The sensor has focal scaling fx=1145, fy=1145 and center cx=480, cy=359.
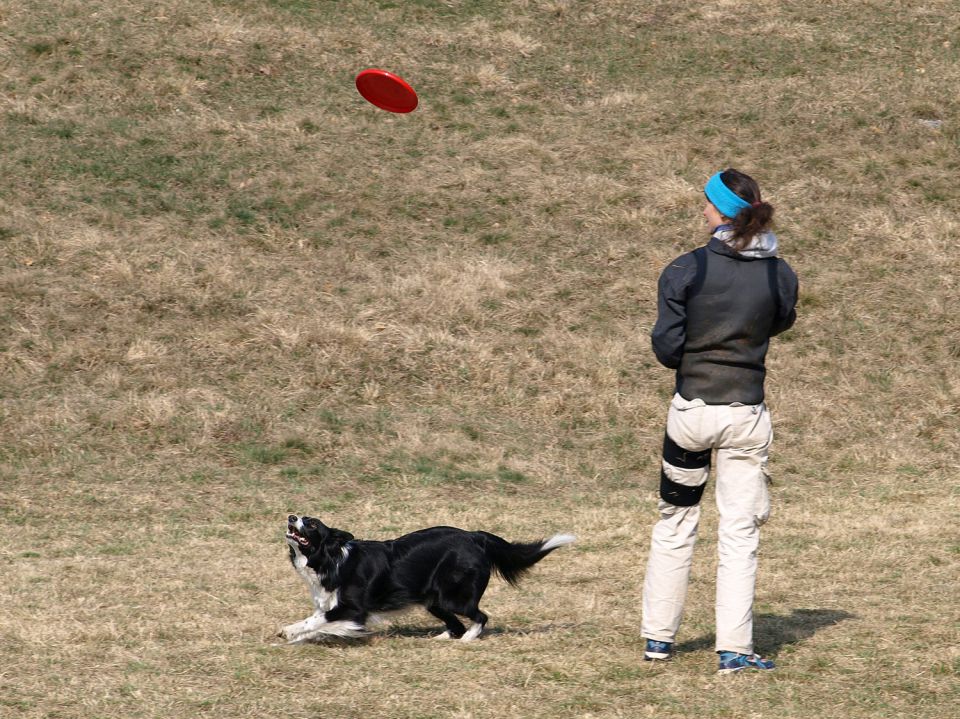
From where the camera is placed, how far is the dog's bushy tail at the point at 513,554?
6.57 meters

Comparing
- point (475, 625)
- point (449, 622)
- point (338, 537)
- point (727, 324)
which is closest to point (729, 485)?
point (727, 324)

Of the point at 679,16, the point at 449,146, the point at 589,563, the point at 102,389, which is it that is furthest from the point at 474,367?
the point at 679,16

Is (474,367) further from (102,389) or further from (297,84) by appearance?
(297,84)

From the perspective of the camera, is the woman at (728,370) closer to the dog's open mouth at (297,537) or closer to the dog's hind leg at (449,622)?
the dog's hind leg at (449,622)

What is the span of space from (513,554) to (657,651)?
125 cm

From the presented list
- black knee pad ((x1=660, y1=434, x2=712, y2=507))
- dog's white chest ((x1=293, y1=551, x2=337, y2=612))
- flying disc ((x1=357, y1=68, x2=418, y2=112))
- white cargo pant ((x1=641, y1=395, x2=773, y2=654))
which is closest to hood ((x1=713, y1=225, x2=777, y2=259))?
white cargo pant ((x1=641, y1=395, x2=773, y2=654))

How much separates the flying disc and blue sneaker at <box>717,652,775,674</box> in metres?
8.03

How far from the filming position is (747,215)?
5176 mm

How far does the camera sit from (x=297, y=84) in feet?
63.6

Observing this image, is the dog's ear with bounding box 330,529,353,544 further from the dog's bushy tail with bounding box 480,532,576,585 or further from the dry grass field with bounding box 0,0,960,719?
the dog's bushy tail with bounding box 480,532,576,585

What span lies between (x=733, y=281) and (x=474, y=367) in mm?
7745

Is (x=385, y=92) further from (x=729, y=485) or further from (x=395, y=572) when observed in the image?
(x=729, y=485)

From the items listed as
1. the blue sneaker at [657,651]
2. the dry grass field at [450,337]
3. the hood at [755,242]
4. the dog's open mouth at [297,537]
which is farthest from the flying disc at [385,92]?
the blue sneaker at [657,651]

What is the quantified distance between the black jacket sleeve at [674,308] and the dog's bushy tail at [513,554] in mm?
1718
